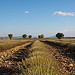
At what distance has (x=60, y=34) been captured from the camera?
255ft

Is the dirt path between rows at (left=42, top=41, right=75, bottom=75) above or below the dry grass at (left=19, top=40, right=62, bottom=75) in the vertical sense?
below

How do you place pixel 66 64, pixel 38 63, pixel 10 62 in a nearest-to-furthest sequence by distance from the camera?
pixel 38 63, pixel 66 64, pixel 10 62

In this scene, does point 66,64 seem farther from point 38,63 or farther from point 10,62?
point 10,62

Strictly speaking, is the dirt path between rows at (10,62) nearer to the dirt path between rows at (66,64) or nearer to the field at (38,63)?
the field at (38,63)

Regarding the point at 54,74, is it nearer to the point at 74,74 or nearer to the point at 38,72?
the point at 38,72

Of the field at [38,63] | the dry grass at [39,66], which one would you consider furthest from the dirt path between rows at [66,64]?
the dry grass at [39,66]

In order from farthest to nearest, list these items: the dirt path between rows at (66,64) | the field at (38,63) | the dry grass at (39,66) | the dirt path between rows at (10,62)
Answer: the dirt path between rows at (10,62) < the dirt path between rows at (66,64) < the field at (38,63) < the dry grass at (39,66)

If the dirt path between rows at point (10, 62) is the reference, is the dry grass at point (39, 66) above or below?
above

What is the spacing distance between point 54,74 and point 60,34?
3013 inches

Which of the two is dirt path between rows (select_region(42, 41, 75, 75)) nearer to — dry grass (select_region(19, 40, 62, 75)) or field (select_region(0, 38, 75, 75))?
field (select_region(0, 38, 75, 75))

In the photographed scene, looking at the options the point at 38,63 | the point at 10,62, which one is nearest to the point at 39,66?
the point at 38,63

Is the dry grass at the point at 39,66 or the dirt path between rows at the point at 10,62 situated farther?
the dirt path between rows at the point at 10,62

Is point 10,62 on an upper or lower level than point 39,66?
lower

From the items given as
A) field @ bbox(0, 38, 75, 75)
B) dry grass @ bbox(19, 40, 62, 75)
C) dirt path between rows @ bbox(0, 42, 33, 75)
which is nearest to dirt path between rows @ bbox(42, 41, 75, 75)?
field @ bbox(0, 38, 75, 75)
